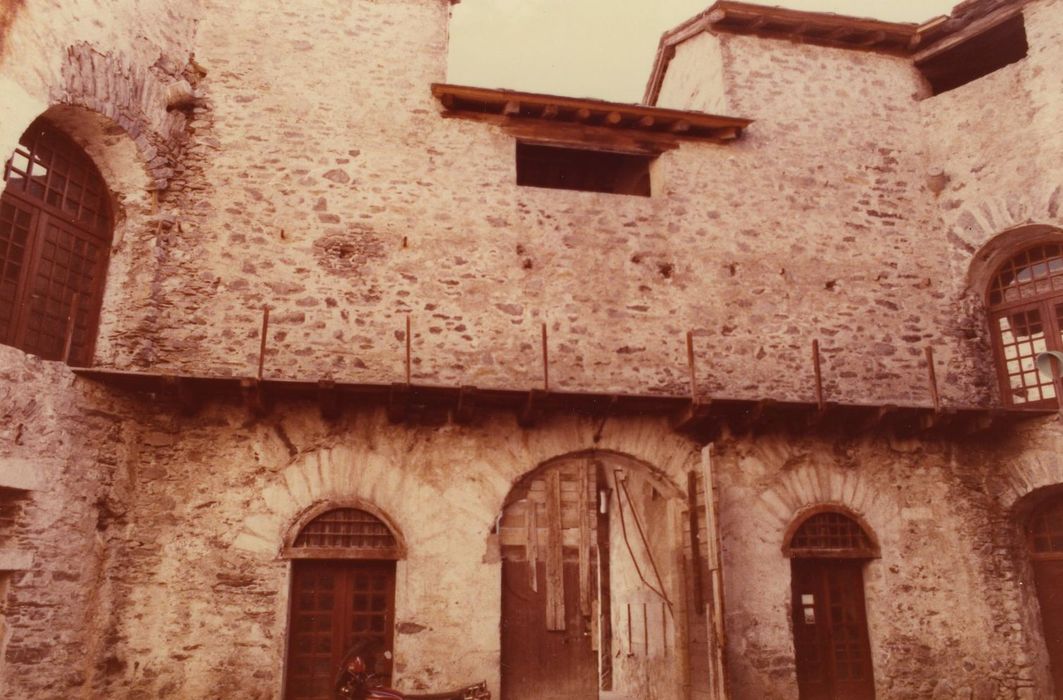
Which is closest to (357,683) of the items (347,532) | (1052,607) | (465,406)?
(347,532)

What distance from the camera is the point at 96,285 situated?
28.5 feet

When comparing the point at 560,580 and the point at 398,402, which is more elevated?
the point at 398,402

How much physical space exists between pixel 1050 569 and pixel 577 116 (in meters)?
8.00

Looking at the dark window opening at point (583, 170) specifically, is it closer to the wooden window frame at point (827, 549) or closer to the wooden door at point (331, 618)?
the wooden window frame at point (827, 549)

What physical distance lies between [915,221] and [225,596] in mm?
9730

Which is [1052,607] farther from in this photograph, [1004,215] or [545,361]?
[545,361]

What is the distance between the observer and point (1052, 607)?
9609 millimetres

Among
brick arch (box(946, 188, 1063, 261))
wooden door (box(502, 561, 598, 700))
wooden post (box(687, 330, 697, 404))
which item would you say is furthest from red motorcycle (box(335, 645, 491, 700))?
brick arch (box(946, 188, 1063, 261))

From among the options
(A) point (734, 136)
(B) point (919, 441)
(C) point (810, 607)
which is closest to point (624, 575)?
(C) point (810, 607)

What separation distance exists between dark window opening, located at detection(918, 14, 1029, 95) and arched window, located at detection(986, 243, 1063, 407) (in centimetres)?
311

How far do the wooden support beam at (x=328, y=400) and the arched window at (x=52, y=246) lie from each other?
240 centimetres

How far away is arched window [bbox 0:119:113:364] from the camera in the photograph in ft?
25.2

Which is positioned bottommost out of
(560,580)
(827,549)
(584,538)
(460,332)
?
(560,580)

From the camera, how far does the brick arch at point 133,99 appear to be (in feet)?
25.9
